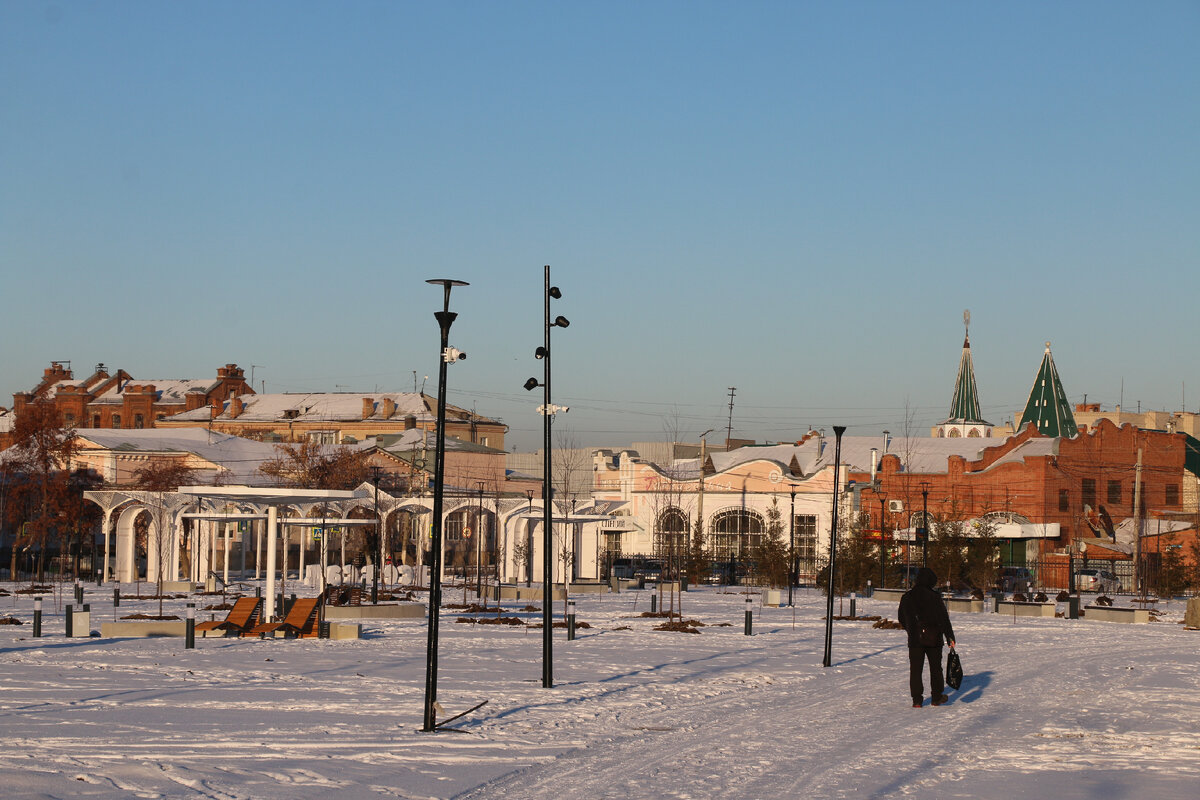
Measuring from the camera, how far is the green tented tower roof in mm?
107688

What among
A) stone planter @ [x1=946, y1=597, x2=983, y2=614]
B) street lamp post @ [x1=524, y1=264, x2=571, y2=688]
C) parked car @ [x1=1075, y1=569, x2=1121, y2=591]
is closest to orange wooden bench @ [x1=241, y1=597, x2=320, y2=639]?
street lamp post @ [x1=524, y1=264, x2=571, y2=688]

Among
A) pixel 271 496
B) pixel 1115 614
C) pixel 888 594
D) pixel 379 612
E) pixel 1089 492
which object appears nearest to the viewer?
pixel 271 496

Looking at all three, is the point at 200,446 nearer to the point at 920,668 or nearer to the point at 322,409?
the point at 322,409

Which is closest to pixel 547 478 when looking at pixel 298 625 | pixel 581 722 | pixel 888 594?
pixel 581 722

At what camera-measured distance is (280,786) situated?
1178 centimetres

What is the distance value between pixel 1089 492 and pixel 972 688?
54.5m

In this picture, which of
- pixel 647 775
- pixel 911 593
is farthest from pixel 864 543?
pixel 647 775

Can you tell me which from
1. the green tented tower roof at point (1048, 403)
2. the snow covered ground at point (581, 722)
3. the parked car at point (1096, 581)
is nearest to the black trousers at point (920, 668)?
the snow covered ground at point (581, 722)

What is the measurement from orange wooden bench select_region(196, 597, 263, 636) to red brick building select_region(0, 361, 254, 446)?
305 feet

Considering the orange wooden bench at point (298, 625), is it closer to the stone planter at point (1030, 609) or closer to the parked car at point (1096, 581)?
the stone planter at point (1030, 609)

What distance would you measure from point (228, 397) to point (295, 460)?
166ft

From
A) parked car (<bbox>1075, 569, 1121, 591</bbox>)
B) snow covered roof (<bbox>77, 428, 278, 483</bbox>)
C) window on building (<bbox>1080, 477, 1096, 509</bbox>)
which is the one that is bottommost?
parked car (<bbox>1075, 569, 1121, 591</bbox>)

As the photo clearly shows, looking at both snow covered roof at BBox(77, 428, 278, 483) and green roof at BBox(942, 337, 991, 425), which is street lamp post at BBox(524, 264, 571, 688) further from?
green roof at BBox(942, 337, 991, 425)

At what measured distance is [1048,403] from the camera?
357 ft
